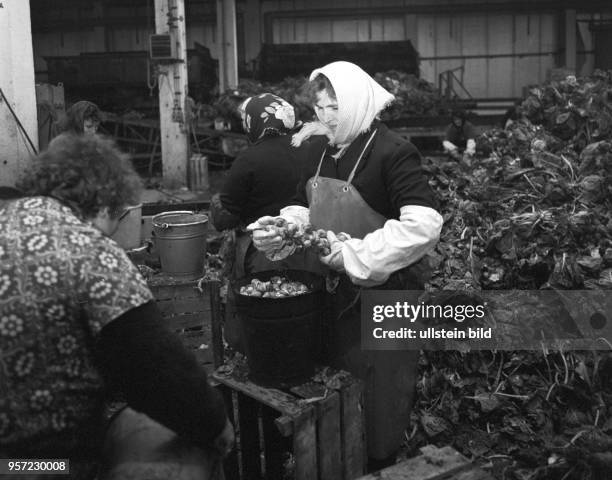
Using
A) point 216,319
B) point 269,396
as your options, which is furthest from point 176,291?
point 269,396

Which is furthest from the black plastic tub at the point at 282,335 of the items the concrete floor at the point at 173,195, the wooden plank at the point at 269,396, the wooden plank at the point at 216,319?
the concrete floor at the point at 173,195

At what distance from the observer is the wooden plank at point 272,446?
3.04 m

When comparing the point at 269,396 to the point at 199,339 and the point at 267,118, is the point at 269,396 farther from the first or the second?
the point at 267,118

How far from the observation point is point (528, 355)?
3.78 meters

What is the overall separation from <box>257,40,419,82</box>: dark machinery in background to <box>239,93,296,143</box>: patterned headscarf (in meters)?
12.9

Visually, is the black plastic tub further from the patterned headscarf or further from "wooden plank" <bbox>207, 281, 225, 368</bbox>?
the patterned headscarf

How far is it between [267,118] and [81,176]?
2.17m

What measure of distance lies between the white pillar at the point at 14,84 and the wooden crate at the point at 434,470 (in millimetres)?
5560

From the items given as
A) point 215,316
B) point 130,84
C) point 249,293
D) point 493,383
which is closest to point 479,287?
point 493,383

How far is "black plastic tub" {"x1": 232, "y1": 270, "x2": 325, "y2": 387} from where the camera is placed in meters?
2.59

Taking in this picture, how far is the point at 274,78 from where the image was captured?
16.9m

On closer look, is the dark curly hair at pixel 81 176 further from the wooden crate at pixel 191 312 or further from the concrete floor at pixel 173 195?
the concrete floor at pixel 173 195

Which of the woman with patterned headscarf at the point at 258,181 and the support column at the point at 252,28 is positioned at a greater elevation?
the support column at the point at 252,28

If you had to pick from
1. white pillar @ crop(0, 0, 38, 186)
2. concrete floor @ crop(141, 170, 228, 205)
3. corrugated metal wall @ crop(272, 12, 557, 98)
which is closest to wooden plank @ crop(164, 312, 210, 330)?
white pillar @ crop(0, 0, 38, 186)
